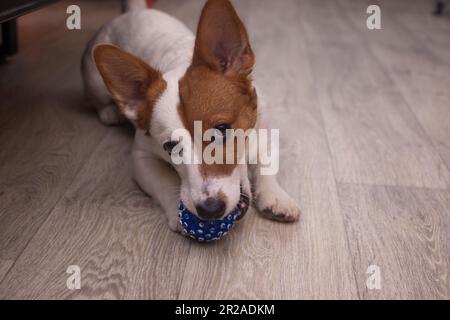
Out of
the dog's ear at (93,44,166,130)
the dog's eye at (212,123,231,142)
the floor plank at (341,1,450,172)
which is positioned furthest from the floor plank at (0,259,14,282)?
the floor plank at (341,1,450,172)

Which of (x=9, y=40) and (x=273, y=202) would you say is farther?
(x=9, y=40)

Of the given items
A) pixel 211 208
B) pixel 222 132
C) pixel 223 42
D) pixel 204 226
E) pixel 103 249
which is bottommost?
pixel 103 249

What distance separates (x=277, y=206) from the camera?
1.56m

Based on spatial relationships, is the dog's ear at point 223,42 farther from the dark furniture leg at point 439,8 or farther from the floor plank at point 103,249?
the dark furniture leg at point 439,8

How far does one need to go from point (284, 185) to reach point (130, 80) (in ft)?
2.34

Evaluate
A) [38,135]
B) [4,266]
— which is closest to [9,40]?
[38,135]

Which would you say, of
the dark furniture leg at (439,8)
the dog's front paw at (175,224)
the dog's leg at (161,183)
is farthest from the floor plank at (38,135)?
the dark furniture leg at (439,8)

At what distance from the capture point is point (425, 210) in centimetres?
165

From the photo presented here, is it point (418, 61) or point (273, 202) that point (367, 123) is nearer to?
point (273, 202)

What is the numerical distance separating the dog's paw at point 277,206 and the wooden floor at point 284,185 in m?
0.04

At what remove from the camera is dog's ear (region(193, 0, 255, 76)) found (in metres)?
1.33

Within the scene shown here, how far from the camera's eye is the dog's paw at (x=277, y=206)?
155 centimetres

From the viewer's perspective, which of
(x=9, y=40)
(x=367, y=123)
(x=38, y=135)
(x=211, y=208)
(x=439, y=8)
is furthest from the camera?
A: (x=439, y=8)

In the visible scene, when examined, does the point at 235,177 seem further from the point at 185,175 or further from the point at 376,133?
the point at 376,133
